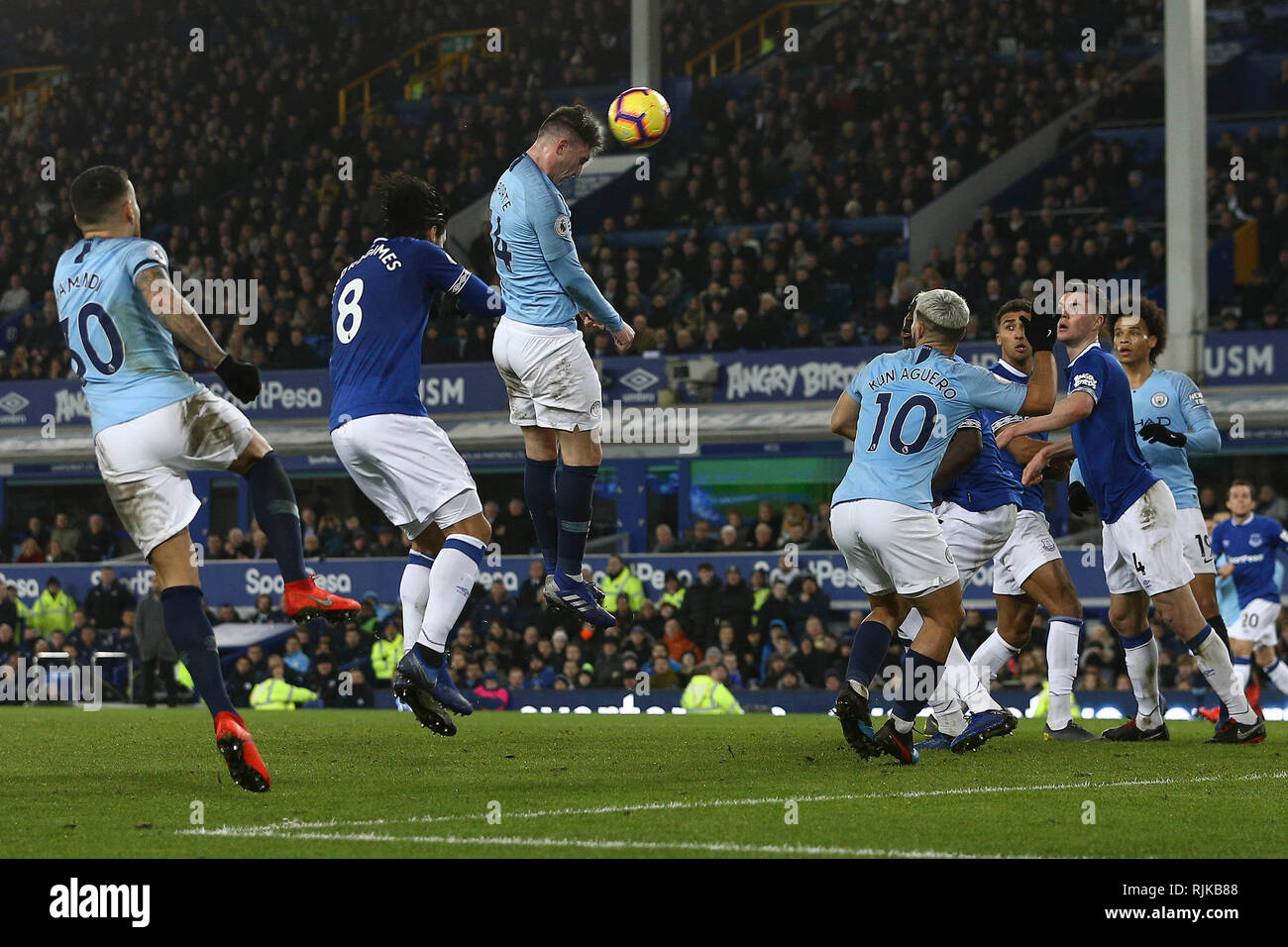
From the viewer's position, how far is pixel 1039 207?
2639cm

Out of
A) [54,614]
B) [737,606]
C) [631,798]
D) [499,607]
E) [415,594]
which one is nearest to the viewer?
[631,798]

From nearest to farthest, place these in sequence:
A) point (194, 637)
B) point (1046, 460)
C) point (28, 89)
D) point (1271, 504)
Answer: point (194, 637) < point (1046, 460) < point (1271, 504) < point (28, 89)

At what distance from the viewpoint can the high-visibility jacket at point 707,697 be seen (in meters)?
18.9

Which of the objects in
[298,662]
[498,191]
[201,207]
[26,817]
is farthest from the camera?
[201,207]

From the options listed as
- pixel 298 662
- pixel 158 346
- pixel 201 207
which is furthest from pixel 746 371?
pixel 158 346

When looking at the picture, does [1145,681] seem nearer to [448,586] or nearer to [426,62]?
[448,586]

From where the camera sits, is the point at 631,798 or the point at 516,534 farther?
the point at 516,534

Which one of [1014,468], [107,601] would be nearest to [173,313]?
[1014,468]

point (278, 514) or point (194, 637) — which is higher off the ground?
point (278, 514)

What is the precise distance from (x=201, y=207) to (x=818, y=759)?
23828mm

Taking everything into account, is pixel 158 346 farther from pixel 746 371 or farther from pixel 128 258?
pixel 746 371

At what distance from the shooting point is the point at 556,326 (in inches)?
382

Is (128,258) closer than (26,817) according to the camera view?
No

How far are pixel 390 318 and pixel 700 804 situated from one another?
115 inches
